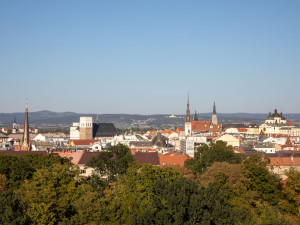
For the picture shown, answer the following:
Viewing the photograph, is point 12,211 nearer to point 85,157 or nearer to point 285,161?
point 85,157

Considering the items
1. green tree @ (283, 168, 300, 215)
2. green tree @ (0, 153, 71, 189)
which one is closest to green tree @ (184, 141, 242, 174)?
green tree @ (283, 168, 300, 215)

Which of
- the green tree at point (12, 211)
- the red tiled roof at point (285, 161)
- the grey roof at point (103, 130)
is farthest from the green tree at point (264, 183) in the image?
the grey roof at point (103, 130)

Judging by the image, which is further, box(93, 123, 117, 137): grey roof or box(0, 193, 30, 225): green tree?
box(93, 123, 117, 137): grey roof

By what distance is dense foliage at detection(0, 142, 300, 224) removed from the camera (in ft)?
110

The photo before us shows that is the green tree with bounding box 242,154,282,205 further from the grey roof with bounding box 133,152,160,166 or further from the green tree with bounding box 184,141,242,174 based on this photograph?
the grey roof with bounding box 133,152,160,166

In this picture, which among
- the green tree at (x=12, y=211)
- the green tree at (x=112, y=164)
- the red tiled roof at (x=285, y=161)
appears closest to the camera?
the green tree at (x=12, y=211)

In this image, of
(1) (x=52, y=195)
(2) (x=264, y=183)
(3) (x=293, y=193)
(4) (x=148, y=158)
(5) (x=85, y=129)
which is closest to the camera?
(1) (x=52, y=195)

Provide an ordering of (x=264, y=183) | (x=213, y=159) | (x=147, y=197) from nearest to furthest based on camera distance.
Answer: (x=147, y=197) → (x=264, y=183) → (x=213, y=159)

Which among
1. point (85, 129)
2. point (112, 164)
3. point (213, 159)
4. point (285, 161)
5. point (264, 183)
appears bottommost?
point (285, 161)

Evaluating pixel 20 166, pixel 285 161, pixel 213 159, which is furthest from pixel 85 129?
pixel 20 166

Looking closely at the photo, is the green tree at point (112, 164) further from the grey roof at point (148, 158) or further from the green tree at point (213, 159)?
the grey roof at point (148, 158)

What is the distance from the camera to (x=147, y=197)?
128 ft

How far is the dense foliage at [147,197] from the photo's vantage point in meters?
33.6

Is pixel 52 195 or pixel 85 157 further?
pixel 85 157
